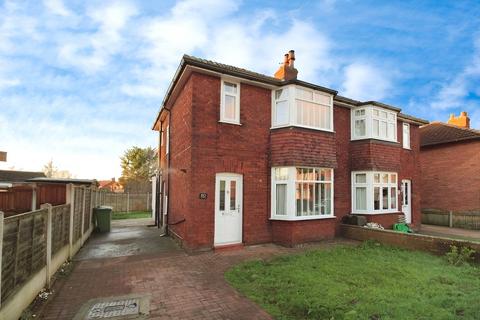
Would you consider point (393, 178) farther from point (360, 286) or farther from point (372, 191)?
point (360, 286)

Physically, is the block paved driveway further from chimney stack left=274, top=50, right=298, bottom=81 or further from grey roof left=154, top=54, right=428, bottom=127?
chimney stack left=274, top=50, right=298, bottom=81

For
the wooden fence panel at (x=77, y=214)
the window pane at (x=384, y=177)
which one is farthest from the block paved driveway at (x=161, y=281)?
the window pane at (x=384, y=177)

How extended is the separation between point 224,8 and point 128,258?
26.8 ft

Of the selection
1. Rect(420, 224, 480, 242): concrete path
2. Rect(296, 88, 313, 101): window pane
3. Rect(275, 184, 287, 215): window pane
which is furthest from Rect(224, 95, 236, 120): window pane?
Rect(420, 224, 480, 242): concrete path

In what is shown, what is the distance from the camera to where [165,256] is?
8.09 metres

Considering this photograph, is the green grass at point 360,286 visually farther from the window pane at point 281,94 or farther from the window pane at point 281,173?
the window pane at point 281,94

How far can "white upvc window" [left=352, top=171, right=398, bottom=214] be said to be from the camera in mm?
11844

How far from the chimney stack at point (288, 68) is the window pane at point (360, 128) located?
367 centimetres

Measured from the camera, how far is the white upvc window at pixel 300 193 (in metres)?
9.51

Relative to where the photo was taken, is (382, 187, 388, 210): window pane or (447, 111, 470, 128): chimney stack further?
(447, 111, 470, 128): chimney stack

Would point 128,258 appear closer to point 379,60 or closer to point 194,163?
point 194,163

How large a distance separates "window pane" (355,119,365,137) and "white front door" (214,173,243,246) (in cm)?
648

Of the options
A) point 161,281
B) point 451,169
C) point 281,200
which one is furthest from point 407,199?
point 161,281

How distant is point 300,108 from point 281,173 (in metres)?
2.51
